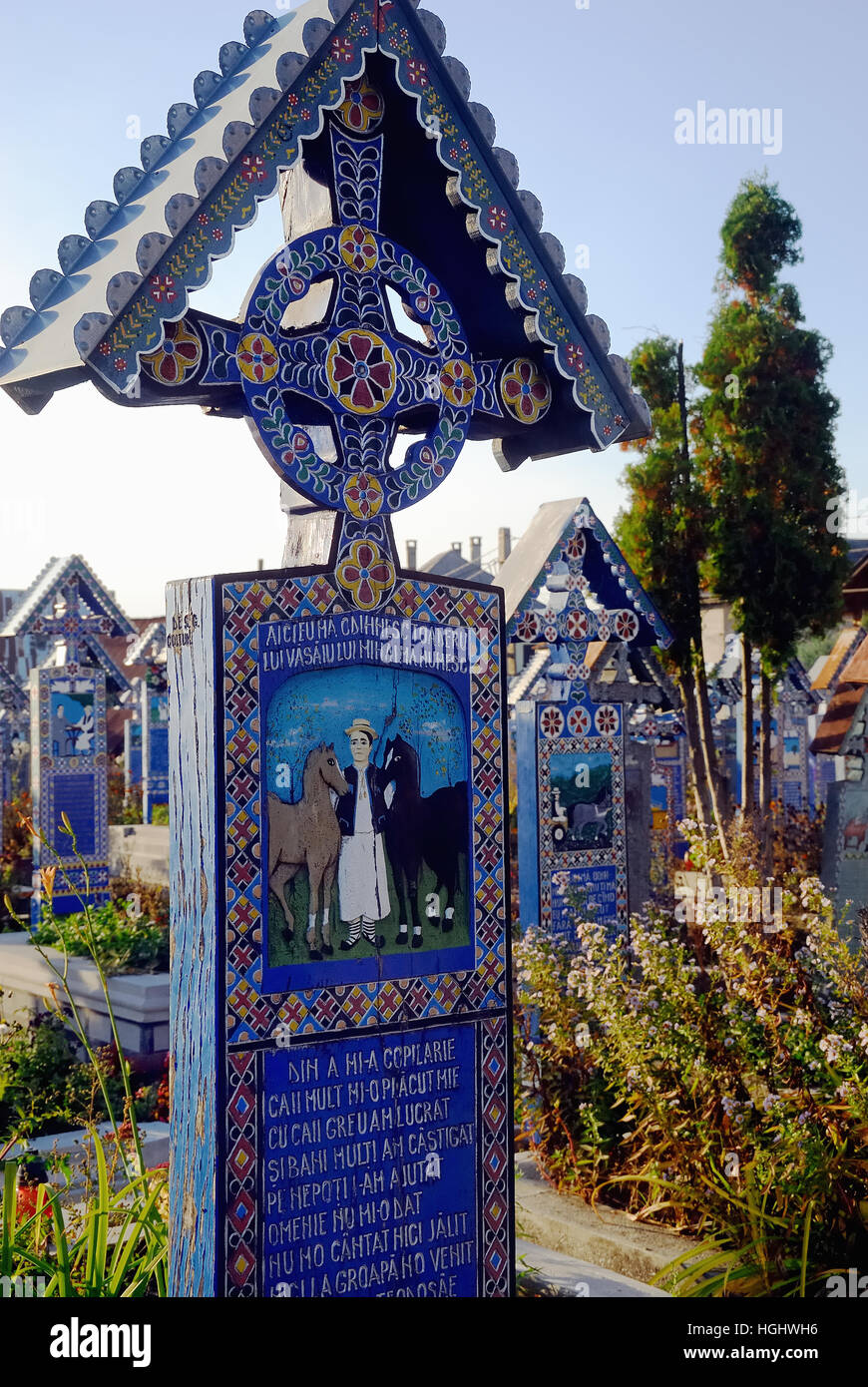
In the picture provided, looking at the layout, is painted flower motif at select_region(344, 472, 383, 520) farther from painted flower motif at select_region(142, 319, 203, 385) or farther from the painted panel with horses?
painted flower motif at select_region(142, 319, 203, 385)

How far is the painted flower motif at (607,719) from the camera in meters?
8.50

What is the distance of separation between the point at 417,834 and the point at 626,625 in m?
5.20

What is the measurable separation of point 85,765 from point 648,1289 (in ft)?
34.6

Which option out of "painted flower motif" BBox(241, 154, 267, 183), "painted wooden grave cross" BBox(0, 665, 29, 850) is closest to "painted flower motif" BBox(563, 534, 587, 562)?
"painted flower motif" BBox(241, 154, 267, 183)

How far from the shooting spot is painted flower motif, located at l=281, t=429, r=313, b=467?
3.46m

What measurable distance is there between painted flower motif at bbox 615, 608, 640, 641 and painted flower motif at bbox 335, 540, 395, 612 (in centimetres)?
509

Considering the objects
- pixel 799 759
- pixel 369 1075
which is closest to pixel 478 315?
pixel 369 1075

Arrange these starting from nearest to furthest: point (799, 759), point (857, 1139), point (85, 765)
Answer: point (857, 1139) < point (85, 765) < point (799, 759)

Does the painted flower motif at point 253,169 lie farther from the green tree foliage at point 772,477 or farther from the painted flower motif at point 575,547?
the green tree foliage at point 772,477

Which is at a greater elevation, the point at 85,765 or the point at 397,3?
the point at 397,3

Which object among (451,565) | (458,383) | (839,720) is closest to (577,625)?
(839,720)

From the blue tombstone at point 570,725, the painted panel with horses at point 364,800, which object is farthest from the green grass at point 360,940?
the blue tombstone at point 570,725
